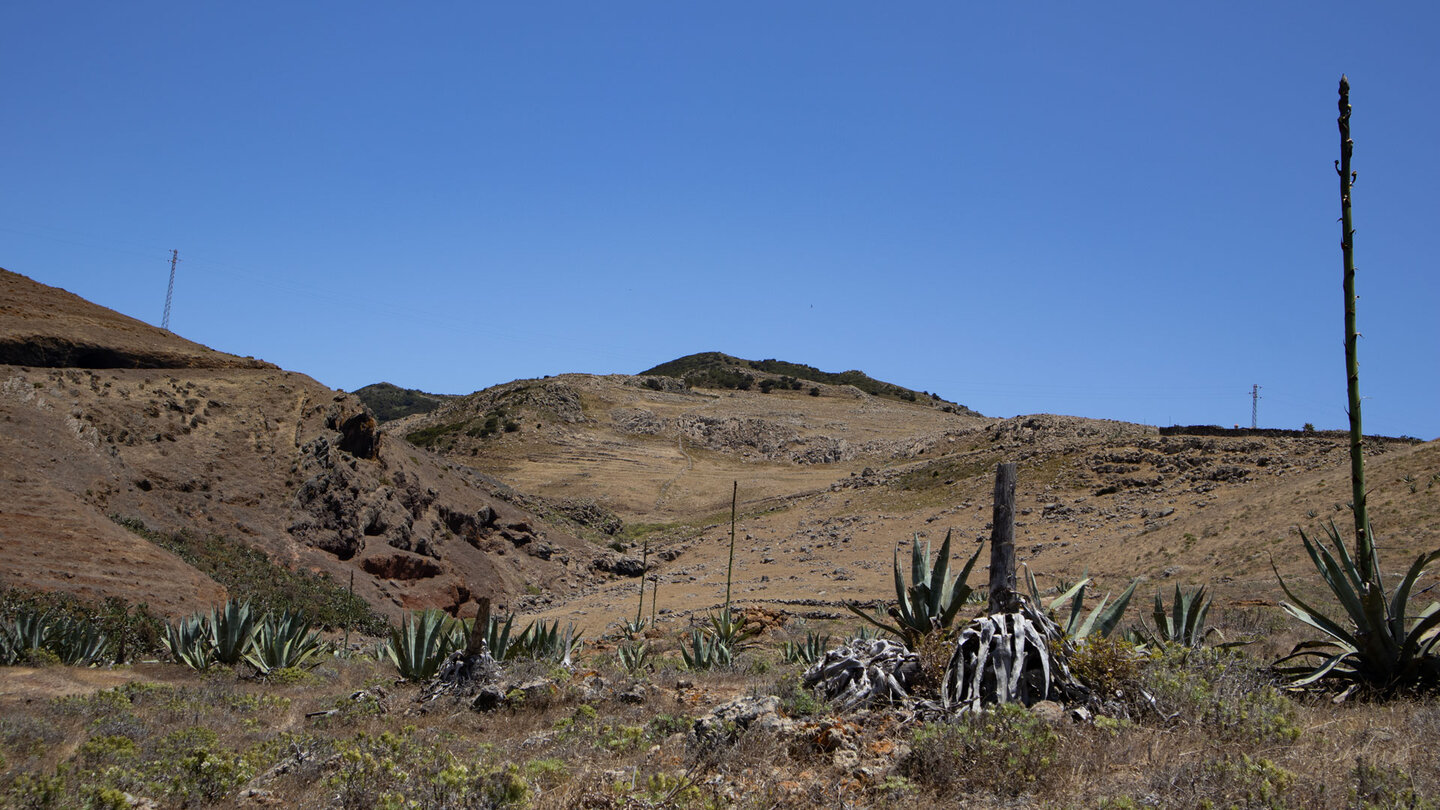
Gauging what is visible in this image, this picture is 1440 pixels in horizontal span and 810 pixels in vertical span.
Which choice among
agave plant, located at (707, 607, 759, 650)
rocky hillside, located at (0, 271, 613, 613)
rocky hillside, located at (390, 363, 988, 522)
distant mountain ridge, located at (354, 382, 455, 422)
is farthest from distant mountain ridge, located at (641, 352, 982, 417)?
agave plant, located at (707, 607, 759, 650)

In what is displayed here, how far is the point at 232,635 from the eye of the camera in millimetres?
11438

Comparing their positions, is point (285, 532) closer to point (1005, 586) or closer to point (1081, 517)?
point (1005, 586)

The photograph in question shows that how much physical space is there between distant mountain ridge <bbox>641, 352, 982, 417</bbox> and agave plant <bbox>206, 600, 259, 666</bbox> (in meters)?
74.9

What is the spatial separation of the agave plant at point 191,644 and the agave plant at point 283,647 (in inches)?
19.5

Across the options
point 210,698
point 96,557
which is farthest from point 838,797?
point 96,557

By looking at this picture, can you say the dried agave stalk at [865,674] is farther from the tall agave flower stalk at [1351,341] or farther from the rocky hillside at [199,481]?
the rocky hillside at [199,481]

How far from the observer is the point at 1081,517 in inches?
1125

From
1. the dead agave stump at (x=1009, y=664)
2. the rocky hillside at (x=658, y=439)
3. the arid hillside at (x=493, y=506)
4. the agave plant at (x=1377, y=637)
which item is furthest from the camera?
the rocky hillside at (x=658, y=439)

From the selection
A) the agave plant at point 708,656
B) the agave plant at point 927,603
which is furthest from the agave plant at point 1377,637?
the agave plant at point 708,656

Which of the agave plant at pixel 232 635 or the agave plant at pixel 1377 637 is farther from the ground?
the agave plant at pixel 1377 637

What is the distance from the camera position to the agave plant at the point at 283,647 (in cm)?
1116

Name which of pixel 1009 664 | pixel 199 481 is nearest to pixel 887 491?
pixel 199 481

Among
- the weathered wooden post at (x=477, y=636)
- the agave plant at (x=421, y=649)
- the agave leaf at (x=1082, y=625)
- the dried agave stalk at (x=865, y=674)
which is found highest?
the agave leaf at (x=1082, y=625)

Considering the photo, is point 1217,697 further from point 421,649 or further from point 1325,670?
point 421,649
